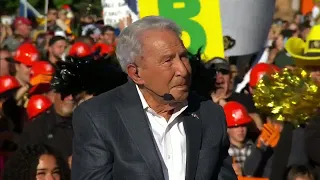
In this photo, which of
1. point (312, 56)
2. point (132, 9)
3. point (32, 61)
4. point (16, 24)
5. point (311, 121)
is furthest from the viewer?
point (16, 24)

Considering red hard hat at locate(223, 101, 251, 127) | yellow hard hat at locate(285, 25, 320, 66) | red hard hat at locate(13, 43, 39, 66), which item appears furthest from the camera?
red hard hat at locate(13, 43, 39, 66)

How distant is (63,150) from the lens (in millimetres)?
7242

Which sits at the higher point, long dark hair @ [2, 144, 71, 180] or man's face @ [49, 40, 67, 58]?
long dark hair @ [2, 144, 71, 180]

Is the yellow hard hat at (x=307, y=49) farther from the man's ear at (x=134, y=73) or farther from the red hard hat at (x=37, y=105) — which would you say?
the man's ear at (x=134, y=73)

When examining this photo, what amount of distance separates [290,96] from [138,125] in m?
2.64

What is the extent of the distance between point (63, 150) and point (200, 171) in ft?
11.5

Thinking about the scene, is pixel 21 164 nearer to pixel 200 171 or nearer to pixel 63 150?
pixel 200 171

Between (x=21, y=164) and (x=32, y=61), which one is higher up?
(x=21, y=164)

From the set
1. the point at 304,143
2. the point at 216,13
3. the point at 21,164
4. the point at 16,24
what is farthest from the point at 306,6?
the point at 21,164

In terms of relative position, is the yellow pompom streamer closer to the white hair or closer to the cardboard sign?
the cardboard sign

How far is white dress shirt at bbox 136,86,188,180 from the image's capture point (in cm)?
383

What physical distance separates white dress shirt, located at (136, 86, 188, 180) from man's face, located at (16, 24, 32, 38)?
1320cm

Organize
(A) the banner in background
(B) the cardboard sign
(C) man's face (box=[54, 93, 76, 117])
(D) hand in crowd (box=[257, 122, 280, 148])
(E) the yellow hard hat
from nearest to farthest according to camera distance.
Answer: (E) the yellow hard hat → (D) hand in crowd (box=[257, 122, 280, 148]) → (B) the cardboard sign → (C) man's face (box=[54, 93, 76, 117]) → (A) the banner in background

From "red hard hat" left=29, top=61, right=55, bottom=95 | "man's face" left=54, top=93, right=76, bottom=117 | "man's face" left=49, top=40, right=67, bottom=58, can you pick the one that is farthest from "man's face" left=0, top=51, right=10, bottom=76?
"man's face" left=54, top=93, right=76, bottom=117
